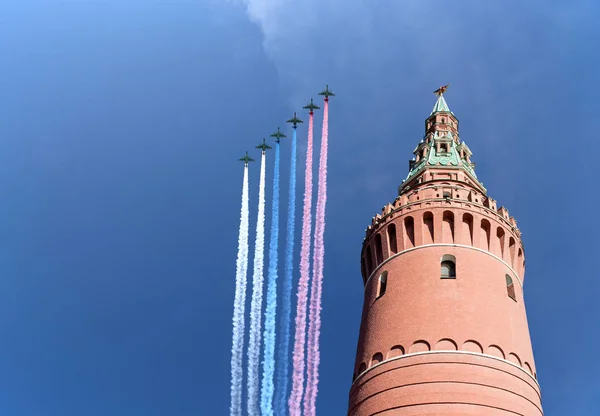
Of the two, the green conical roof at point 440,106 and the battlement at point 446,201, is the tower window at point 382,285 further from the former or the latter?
the green conical roof at point 440,106

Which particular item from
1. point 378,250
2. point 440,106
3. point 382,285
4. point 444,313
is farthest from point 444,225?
point 440,106

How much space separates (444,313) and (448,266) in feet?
10.7

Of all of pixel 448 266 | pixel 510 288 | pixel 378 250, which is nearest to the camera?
pixel 448 266

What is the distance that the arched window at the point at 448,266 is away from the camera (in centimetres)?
3781

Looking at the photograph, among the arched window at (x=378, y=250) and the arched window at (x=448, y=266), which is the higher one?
the arched window at (x=378, y=250)

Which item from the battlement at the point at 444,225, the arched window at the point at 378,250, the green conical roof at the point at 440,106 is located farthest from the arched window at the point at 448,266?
the green conical roof at the point at 440,106

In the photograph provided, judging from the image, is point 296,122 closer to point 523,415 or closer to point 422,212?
point 422,212

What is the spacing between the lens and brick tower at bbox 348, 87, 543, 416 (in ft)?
110

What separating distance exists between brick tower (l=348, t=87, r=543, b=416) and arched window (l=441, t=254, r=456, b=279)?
56 millimetres

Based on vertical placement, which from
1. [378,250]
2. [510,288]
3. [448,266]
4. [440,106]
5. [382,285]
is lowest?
[510,288]

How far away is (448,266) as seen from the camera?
38250 mm

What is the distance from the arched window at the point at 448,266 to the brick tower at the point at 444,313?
6 cm

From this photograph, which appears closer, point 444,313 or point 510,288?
point 444,313

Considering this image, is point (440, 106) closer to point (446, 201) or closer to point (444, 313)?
point (446, 201)
